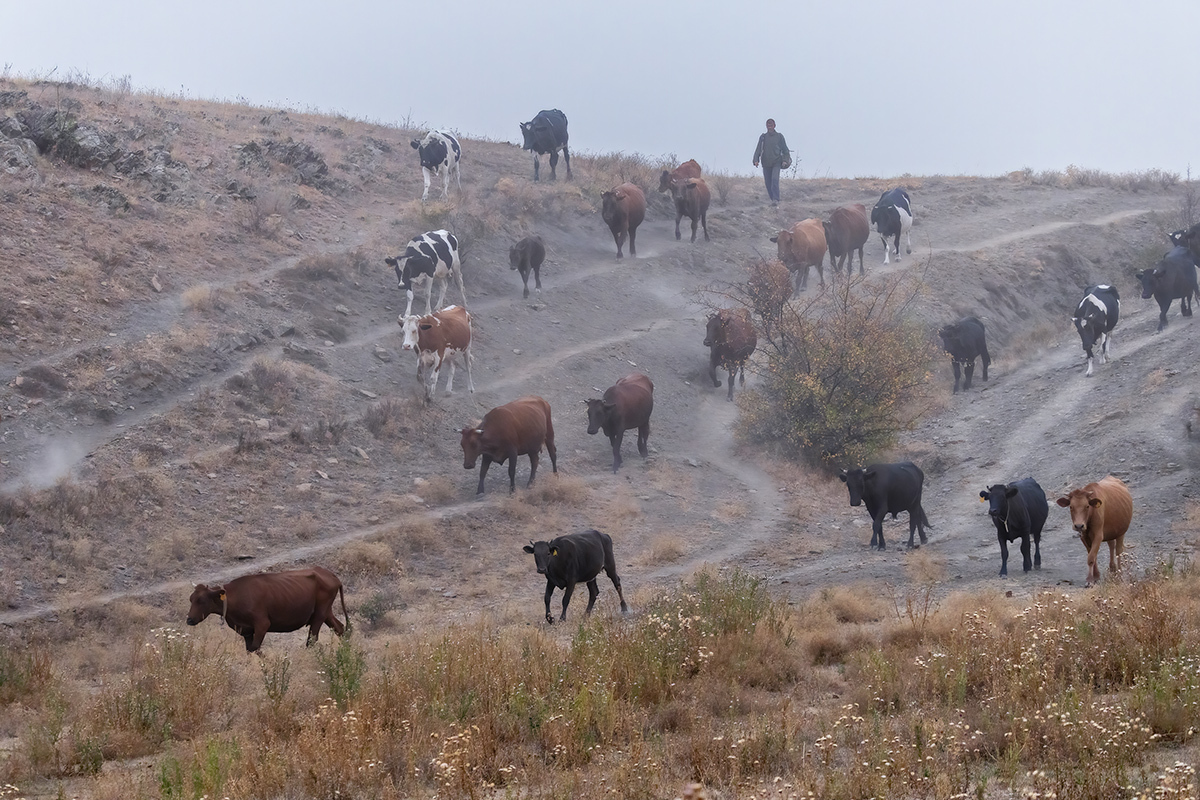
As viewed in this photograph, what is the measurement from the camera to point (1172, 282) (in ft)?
91.0

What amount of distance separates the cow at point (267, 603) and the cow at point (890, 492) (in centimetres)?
884

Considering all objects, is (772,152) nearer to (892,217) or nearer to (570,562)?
(892,217)

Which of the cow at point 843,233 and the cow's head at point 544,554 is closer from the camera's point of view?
the cow's head at point 544,554

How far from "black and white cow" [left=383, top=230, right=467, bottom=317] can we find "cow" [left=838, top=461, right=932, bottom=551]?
11277 mm

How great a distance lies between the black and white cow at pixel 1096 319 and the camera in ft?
84.2

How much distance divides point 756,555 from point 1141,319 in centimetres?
1747

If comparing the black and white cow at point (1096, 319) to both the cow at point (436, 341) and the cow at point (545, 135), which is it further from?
the cow at point (545, 135)

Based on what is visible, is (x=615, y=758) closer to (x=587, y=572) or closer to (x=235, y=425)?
(x=587, y=572)

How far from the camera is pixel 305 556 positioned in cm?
1648

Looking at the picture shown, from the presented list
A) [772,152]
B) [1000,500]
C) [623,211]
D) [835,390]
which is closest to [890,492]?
[1000,500]

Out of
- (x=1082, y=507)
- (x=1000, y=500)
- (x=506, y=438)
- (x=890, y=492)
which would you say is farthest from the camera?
(x=506, y=438)

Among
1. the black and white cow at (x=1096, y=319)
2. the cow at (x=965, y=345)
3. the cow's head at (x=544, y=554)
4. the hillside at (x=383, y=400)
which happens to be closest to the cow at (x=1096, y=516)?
the hillside at (x=383, y=400)

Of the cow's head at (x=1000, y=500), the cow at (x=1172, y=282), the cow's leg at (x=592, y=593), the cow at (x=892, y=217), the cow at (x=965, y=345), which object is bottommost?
the cow's leg at (x=592, y=593)

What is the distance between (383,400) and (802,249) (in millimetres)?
14126
